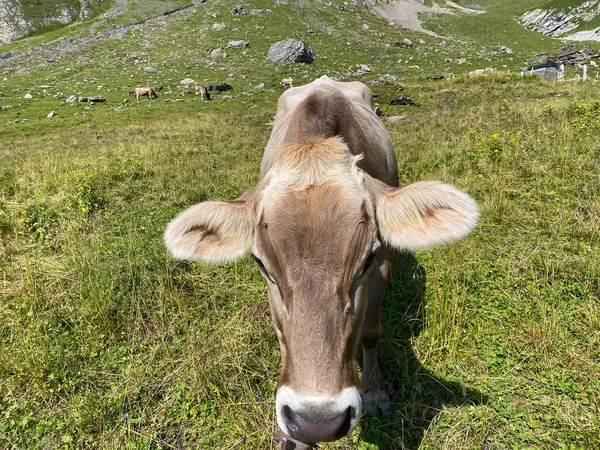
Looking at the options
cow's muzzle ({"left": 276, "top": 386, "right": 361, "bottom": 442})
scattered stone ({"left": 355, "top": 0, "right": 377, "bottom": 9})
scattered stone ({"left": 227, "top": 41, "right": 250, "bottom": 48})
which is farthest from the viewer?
scattered stone ({"left": 355, "top": 0, "right": 377, "bottom": 9})

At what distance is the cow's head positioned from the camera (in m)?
1.78

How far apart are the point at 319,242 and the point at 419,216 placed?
0.89 meters

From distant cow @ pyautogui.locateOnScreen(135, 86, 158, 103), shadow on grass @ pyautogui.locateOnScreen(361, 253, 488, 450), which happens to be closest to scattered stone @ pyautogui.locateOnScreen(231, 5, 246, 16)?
distant cow @ pyautogui.locateOnScreen(135, 86, 158, 103)

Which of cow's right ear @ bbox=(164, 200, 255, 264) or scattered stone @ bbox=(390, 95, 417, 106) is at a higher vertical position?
cow's right ear @ bbox=(164, 200, 255, 264)

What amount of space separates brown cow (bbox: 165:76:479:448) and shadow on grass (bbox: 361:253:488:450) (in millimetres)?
919

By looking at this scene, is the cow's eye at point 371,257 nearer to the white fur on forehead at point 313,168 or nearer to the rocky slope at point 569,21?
the white fur on forehead at point 313,168

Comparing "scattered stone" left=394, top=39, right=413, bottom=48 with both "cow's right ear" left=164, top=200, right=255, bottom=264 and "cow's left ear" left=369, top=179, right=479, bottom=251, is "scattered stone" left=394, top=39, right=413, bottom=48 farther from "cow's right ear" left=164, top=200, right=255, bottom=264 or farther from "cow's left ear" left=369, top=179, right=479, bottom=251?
"cow's right ear" left=164, top=200, right=255, bottom=264

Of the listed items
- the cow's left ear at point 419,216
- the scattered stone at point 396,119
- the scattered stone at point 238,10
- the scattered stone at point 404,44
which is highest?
the scattered stone at point 238,10

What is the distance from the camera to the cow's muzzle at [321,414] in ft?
5.60

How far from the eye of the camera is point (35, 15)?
89438 millimetres

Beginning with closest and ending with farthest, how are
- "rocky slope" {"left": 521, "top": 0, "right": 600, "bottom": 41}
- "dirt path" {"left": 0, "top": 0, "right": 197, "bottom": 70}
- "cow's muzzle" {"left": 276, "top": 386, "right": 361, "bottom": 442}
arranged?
"cow's muzzle" {"left": 276, "top": 386, "right": 361, "bottom": 442}
"dirt path" {"left": 0, "top": 0, "right": 197, "bottom": 70}
"rocky slope" {"left": 521, "top": 0, "right": 600, "bottom": 41}

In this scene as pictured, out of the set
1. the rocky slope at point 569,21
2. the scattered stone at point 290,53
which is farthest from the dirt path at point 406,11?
the scattered stone at point 290,53

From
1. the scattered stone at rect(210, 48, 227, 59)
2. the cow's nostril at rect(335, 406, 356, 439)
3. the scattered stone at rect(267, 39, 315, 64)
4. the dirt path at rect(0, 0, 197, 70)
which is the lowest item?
the cow's nostril at rect(335, 406, 356, 439)

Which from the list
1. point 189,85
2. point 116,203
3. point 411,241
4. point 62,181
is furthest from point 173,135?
point 189,85
